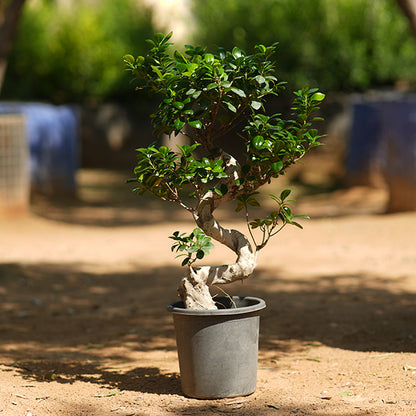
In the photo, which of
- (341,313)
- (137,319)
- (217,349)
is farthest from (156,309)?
(217,349)

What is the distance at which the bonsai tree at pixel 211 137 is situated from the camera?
3.85m

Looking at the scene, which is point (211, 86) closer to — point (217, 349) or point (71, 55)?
point (217, 349)

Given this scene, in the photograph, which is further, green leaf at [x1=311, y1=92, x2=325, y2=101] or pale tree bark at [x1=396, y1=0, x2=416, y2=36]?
pale tree bark at [x1=396, y1=0, x2=416, y2=36]

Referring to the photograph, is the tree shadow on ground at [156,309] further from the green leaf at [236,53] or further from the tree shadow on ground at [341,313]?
→ the green leaf at [236,53]

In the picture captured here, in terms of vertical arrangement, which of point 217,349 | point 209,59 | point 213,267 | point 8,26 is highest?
point 8,26

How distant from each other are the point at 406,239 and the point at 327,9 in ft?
29.1

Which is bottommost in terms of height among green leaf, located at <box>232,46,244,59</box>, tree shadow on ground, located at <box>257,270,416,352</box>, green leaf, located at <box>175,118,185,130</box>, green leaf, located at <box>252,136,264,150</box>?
tree shadow on ground, located at <box>257,270,416,352</box>

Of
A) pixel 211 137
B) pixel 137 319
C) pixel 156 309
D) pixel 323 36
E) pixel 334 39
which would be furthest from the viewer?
pixel 323 36

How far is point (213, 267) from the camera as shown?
4070mm

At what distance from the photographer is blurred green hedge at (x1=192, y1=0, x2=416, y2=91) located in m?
16.5

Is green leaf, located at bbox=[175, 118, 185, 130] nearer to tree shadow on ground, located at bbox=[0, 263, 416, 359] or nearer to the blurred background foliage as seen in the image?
tree shadow on ground, located at bbox=[0, 263, 416, 359]

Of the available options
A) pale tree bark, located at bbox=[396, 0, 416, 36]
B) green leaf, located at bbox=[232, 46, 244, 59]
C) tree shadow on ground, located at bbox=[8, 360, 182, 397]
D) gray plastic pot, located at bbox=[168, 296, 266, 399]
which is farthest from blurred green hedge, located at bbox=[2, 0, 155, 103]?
gray plastic pot, located at bbox=[168, 296, 266, 399]

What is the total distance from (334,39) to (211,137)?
1323cm

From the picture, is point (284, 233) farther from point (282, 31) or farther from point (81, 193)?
point (282, 31)
